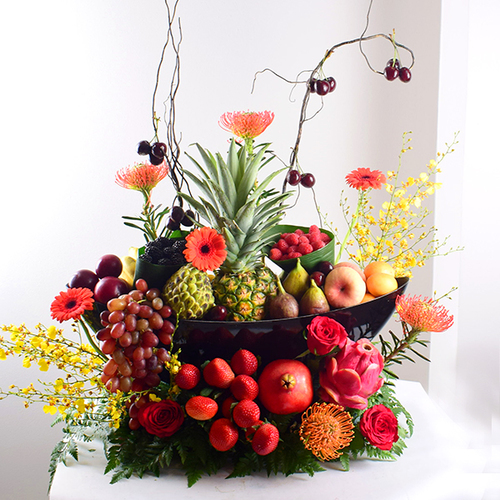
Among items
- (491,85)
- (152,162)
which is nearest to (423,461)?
(152,162)

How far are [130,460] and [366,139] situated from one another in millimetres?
1572

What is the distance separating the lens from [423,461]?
0.95 m

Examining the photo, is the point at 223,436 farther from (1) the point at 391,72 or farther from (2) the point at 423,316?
(1) the point at 391,72

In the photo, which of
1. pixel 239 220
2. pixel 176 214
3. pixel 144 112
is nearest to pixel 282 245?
pixel 239 220

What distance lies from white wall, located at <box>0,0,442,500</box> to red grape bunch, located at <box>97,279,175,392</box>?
1.12 meters

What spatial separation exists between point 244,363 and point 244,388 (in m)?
0.05

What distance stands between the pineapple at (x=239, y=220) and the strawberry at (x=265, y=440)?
23 cm

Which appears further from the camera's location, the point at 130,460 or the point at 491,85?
the point at 491,85

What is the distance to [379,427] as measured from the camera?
0.92 m

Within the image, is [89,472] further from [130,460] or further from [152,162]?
[152,162]

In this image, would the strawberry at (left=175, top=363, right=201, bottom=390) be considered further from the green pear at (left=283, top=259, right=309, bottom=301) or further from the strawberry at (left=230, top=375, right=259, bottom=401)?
the green pear at (left=283, top=259, right=309, bottom=301)

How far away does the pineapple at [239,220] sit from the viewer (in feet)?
3.33

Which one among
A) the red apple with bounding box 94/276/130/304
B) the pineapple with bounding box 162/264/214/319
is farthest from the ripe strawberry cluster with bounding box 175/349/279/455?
the red apple with bounding box 94/276/130/304

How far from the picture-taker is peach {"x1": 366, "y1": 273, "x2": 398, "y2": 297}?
1.07 m
